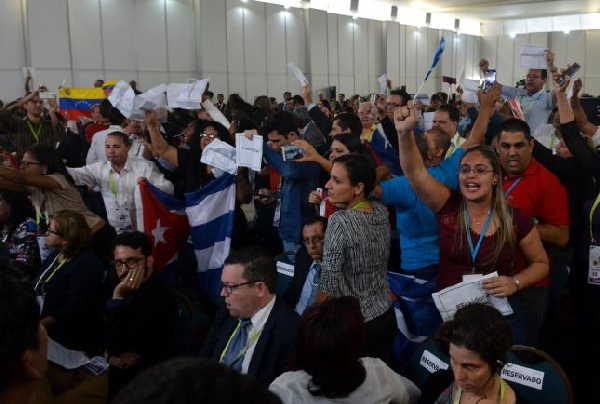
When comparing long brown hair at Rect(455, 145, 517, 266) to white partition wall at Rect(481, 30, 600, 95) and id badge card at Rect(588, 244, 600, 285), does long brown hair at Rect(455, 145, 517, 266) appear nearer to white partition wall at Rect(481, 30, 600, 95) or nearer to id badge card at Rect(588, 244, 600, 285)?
id badge card at Rect(588, 244, 600, 285)

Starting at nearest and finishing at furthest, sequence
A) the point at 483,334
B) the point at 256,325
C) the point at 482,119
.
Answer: the point at 483,334 → the point at 256,325 → the point at 482,119

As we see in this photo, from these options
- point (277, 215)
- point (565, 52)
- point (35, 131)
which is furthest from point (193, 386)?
point (565, 52)

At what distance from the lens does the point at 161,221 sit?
4.48 meters

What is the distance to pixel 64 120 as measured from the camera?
855 cm

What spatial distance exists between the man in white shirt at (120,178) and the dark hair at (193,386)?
12.1 ft

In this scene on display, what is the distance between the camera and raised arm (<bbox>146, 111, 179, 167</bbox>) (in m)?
4.73

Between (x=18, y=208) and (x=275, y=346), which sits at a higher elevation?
(x=18, y=208)

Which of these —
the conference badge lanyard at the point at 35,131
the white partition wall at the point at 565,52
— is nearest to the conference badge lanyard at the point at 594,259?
the conference badge lanyard at the point at 35,131

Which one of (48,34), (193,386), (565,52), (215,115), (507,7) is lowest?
(193,386)

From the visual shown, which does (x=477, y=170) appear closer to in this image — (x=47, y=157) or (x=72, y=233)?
(x=72, y=233)

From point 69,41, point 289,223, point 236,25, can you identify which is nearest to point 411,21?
point 236,25

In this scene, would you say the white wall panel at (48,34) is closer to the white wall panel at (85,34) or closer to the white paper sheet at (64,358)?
the white wall panel at (85,34)

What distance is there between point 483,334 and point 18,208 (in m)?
3.85

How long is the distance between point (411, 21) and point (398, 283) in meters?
26.5
